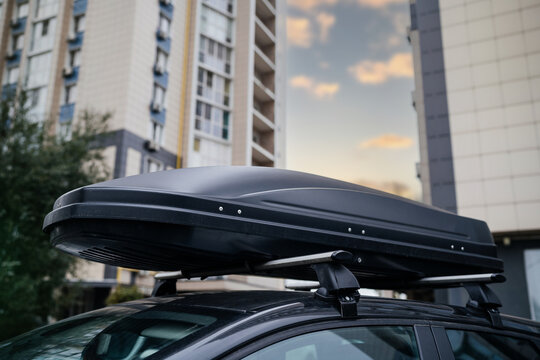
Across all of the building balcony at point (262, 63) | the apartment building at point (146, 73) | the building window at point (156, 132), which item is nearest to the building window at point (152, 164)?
the apartment building at point (146, 73)

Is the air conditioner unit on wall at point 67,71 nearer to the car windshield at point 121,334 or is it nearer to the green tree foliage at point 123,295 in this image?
the green tree foliage at point 123,295

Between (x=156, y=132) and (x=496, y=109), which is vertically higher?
(x=156, y=132)

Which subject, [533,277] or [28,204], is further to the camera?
[28,204]

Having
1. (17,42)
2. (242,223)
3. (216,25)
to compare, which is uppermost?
(216,25)

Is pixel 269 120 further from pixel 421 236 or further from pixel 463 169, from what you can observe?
pixel 421 236

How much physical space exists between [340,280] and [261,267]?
35 centimetres

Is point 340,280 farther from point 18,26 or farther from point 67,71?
point 18,26

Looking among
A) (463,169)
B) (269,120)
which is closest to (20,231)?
(463,169)

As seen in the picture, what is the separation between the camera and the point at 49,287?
14.7 m

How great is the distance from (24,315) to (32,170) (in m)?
3.71

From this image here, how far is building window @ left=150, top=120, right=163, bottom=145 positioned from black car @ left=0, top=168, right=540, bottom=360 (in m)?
24.7

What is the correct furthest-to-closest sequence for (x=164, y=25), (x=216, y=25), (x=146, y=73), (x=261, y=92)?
(x=261, y=92) < (x=216, y=25) < (x=164, y=25) < (x=146, y=73)

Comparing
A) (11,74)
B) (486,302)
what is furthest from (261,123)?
(486,302)

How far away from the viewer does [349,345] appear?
5.20 feet
